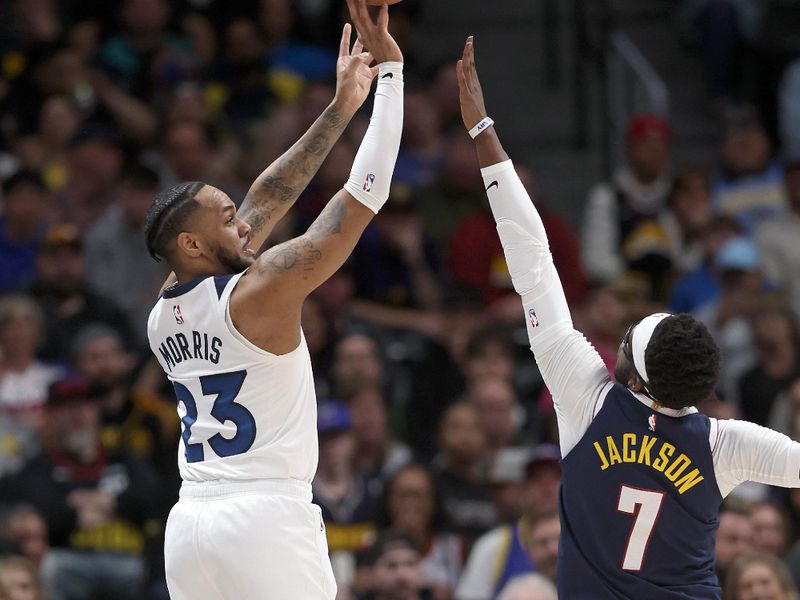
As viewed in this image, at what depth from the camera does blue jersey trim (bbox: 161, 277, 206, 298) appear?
545cm

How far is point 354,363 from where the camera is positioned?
10.4 meters

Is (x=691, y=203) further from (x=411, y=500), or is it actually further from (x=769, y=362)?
(x=411, y=500)

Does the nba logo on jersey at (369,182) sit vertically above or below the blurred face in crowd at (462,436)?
above

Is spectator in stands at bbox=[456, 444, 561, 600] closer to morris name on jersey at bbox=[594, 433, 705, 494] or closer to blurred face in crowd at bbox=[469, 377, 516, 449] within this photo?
blurred face in crowd at bbox=[469, 377, 516, 449]

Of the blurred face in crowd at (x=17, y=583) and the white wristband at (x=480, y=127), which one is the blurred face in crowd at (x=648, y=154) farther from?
the white wristband at (x=480, y=127)

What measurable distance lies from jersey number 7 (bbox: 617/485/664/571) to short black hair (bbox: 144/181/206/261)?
6.27 feet

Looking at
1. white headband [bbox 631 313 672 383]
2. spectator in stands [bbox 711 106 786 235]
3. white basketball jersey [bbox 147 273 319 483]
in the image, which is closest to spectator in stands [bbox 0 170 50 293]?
spectator in stands [bbox 711 106 786 235]

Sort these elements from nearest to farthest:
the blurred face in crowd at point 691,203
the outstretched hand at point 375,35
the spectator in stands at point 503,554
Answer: the outstretched hand at point 375,35
the spectator in stands at point 503,554
the blurred face in crowd at point 691,203

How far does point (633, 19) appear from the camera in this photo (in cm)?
1483

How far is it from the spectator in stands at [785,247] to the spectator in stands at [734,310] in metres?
0.53

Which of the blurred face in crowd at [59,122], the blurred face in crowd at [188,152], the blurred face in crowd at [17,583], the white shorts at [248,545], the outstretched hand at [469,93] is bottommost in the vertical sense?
the blurred face in crowd at [17,583]

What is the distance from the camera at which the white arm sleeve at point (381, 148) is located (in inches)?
212

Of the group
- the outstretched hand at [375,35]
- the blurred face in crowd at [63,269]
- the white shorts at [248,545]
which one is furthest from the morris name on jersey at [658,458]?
the blurred face in crowd at [63,269]

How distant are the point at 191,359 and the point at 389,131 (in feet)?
3.72
